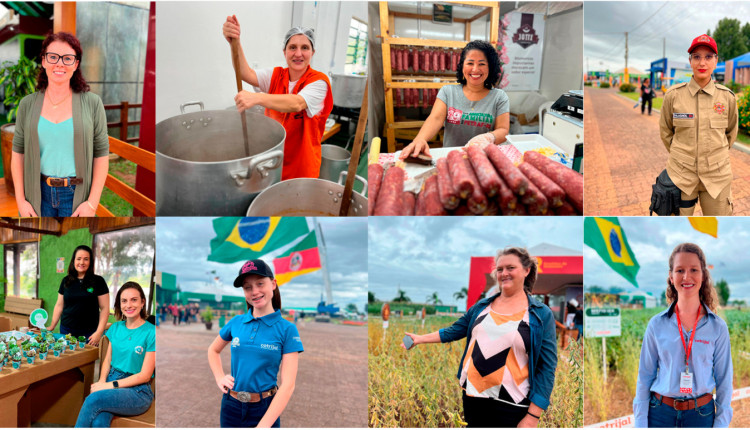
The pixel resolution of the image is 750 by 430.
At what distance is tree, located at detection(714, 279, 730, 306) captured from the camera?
390 centimetres

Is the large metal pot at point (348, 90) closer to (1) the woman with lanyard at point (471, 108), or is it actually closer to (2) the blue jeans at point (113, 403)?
(1) the woman with lanyard at point (471, 108)

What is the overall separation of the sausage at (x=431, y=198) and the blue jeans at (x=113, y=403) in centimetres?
214

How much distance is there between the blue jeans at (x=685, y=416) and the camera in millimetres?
3738

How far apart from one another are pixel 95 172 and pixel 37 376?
133 centimetres

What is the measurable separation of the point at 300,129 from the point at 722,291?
2.85 metres

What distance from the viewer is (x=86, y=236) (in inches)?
155

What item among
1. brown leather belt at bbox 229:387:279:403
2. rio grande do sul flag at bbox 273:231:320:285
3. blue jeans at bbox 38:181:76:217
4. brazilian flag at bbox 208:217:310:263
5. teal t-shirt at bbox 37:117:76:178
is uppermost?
teal t-shirt at bbox 37:117:76:178

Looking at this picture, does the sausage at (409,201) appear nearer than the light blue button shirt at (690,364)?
Yes

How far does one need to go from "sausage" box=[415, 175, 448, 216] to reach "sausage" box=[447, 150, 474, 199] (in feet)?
0.43

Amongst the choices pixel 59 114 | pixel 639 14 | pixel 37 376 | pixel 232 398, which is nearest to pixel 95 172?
pixel 59 114

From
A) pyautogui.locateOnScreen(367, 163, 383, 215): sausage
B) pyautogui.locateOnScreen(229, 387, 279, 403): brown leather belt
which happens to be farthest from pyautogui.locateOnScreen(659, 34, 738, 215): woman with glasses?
pyautogui.locateOnScreen(229, 387, 279, 403): brown leather belt

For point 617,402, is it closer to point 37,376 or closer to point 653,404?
point 653,404

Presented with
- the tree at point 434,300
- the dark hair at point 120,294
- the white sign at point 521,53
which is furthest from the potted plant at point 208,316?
the white sign at point 521,53

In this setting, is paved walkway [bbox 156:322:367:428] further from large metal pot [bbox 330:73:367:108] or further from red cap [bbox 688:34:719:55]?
red cap [bbox 688:34:719:55]
